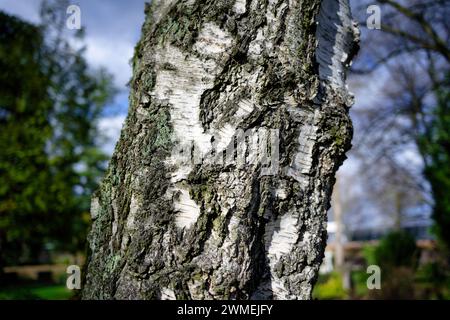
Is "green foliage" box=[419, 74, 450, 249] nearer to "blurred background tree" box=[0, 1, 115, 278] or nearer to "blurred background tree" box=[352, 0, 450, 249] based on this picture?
"blurred background tree" box=[352, 0, 450, 249]

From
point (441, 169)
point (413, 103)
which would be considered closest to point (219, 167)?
point (441, 169)

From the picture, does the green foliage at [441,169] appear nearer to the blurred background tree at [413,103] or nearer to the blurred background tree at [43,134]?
the blurred background tree at [413,103]

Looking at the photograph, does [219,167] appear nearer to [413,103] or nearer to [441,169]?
[441,169]

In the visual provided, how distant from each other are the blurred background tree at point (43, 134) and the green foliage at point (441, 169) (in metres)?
9.17

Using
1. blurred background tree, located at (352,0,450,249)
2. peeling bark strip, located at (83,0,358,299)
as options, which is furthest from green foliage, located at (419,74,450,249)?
peeling bark strip, located at (83,0,358,299)

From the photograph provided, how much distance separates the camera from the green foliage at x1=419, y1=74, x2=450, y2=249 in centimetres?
948

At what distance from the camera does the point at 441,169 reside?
9.61 meters

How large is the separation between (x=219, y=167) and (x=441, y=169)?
934 centimetres

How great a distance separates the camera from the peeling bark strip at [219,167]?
1765 mm

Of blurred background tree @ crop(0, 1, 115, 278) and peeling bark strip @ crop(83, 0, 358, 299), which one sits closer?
peeling bark strip @ crop(83, 0, 358, 299)

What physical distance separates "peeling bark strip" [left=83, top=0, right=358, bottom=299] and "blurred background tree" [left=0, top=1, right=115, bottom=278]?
8814 mm

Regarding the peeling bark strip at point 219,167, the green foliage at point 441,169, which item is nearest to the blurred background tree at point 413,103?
the green foliage at point 441,169
